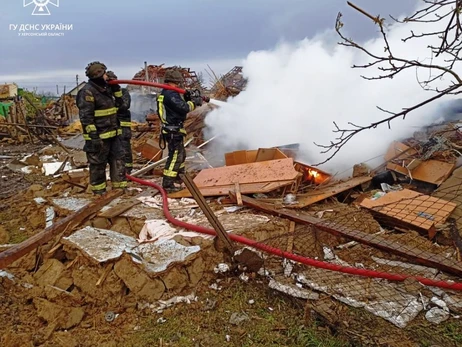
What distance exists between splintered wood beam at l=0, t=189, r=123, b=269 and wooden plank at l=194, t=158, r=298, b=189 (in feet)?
4.75

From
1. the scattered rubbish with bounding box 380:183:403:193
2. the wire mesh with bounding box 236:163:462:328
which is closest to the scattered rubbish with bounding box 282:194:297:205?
the wire mesh with bounding box 236:163:462:328

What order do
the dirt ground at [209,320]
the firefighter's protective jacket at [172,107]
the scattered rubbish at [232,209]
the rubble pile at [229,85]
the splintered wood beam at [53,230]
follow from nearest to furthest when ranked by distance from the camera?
the dirt ground at [209,320] → the splintered wood beam at [53,230] → the scattered rubbish at [232,209] → the firefighter's protective jacket at [172,107] → the rubble pile at [229,85]

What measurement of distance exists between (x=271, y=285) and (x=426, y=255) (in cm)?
157

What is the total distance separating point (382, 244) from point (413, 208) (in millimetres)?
1310

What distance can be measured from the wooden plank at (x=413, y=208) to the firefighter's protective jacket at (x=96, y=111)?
3.74 meters

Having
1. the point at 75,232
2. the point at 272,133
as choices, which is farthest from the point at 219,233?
the point at 272,133

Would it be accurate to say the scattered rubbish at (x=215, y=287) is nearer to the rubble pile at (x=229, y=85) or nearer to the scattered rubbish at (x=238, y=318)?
the scattered rubbish at (x=238, y=318)

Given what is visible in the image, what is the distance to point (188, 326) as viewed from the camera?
3.16 m

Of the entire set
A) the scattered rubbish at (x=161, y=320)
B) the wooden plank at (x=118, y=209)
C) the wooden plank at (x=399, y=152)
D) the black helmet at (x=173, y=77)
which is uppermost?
the black helmet at (x=173, y=77)

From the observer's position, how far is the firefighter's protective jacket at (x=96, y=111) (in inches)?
196

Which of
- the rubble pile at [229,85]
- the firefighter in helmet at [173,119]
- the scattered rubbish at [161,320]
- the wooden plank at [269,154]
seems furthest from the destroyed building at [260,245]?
the rubble pile at [229,85]

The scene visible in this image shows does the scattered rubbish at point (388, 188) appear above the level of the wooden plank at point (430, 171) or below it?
below

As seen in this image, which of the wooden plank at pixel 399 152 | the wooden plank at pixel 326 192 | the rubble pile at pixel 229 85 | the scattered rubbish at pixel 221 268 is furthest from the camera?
the rubble pile at pixel 229 85

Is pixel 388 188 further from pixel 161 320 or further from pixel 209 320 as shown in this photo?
pixel 161 320
